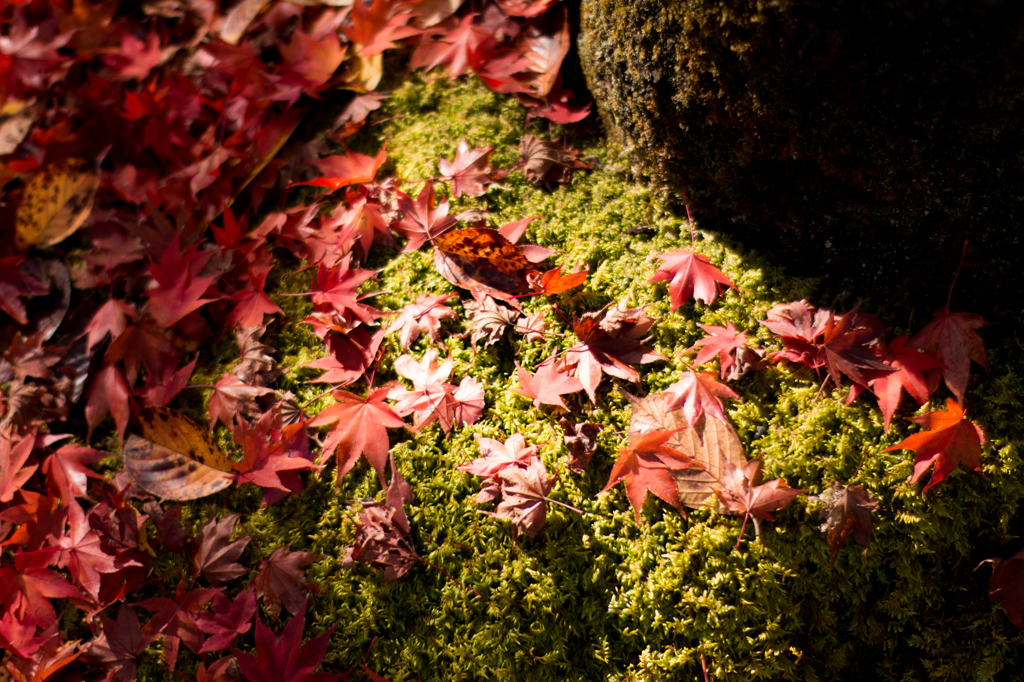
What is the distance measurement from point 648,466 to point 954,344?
86cm

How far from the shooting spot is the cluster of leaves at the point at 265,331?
152cm

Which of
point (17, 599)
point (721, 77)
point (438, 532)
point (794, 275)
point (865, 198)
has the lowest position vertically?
point (17, 599)

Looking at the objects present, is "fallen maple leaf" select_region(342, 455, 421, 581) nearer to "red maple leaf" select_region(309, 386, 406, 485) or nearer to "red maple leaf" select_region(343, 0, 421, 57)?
"red maple leaf" select_region(309, 386, 406, 485)

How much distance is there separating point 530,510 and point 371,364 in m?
0.68

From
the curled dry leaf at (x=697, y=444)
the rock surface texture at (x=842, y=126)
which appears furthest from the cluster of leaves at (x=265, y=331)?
the rock surface texture at (x=842, y=126)

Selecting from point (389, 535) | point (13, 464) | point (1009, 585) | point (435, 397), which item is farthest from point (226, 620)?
point (1009, 585)

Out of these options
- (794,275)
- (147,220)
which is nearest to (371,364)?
(147,220)

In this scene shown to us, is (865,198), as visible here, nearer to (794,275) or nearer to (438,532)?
(794,275)

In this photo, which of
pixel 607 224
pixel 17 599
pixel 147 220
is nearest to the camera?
pixel 17 599

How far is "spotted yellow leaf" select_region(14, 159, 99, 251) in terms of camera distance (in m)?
2.38

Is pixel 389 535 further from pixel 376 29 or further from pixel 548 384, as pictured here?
pixel 376 29

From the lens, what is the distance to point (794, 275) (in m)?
1.77

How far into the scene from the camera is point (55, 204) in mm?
2404

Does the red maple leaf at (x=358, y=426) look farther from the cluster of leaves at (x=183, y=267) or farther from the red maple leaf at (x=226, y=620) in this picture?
the red maple leaf at (x=226, y=620)
